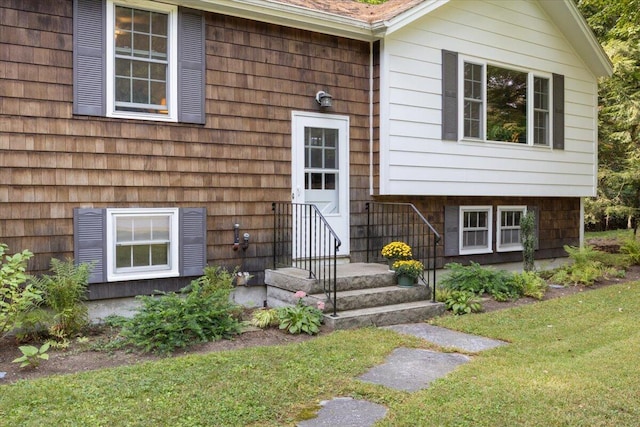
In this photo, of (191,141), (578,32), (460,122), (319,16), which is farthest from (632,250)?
(191,141)

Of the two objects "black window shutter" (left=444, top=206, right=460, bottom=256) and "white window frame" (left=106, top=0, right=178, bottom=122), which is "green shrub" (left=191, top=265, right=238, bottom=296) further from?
"black window shutter" (left=444, top=206, right=460, bottom=256)

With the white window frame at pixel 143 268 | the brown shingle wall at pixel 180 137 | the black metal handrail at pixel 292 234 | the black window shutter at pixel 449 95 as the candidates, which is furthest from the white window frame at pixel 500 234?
the white window frame at pixel 143 268

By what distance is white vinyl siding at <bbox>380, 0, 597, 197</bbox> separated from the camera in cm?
764

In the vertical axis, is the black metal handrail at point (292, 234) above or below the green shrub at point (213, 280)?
above

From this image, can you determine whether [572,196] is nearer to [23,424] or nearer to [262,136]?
[262,136]

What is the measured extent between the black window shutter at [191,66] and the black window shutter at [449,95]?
146 inches

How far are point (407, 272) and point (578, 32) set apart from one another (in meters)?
6.18

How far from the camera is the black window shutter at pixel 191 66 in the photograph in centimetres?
627

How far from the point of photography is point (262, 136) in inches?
270

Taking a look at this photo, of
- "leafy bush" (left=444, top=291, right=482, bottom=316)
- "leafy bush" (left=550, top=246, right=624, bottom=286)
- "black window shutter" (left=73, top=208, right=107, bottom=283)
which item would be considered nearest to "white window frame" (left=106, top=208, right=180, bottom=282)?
"black window shutter" (left=73, top=208, right=107, bottom=283)

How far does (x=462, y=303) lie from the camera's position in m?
6.68

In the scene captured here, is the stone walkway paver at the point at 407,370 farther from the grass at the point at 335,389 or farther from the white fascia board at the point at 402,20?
the white fascia board at the point at 402,20

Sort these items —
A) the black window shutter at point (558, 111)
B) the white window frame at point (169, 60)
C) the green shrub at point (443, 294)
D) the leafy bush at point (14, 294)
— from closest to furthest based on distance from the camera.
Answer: the leafy bush at point (14, 294) < the white window frame at point (169, 60) < the green shrub at point (443, 294) < the black window shutter at point (558, 111)

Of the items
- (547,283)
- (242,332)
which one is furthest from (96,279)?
(547,283)
